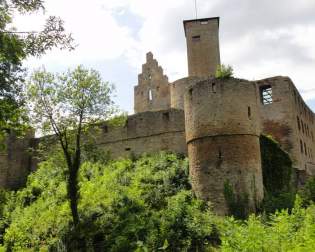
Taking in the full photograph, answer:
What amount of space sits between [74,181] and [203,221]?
17.7 ft


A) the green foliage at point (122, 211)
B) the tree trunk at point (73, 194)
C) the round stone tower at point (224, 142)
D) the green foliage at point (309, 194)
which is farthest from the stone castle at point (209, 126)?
the tree trunk at point (73, 194)

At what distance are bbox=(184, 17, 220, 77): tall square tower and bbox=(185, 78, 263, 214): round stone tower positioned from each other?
1523 cm

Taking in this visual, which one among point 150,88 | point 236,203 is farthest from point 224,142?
point 150,88

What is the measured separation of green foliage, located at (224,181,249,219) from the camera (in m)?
15.9

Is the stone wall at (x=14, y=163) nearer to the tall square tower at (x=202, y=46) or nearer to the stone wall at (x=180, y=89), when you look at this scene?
the stone wall at (x=180, y=89)

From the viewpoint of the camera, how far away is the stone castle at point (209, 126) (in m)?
16.8

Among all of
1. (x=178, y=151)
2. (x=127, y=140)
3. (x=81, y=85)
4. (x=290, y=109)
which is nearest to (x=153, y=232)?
(x=81, y=85)

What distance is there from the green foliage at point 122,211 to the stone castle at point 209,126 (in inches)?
58.1

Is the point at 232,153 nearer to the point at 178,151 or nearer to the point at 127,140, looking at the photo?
the point at 178,151

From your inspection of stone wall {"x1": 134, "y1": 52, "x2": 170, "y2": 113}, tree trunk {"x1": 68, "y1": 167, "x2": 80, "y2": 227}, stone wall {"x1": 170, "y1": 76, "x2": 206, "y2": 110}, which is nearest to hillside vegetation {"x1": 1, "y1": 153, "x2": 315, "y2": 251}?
tree trunk {"x1": 68, "y1": 167, "x2": 80, "y2": 227}

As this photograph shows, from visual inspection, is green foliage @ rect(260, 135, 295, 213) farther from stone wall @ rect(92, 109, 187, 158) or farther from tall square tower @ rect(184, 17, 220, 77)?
tall square tower @ rect(184, 17, 220, 77)

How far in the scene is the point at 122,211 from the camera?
54.4 ft

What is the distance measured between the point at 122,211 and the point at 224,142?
186 inches

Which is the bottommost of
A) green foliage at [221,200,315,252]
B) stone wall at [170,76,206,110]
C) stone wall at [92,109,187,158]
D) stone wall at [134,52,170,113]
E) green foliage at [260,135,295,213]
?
green foliage at [221,200,315,252]
